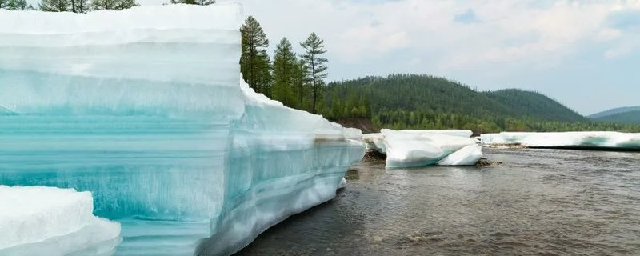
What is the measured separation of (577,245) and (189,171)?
260 inches

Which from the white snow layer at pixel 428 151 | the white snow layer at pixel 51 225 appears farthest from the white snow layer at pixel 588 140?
the white snow layer at pixel 51 225

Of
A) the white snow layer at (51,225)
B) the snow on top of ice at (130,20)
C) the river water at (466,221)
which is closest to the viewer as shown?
the white snow layer at (51,225)

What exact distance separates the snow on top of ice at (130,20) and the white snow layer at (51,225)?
210 cm

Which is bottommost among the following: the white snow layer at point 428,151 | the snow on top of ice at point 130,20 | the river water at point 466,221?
the river water at point 466,221

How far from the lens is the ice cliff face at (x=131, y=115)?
5508 mm

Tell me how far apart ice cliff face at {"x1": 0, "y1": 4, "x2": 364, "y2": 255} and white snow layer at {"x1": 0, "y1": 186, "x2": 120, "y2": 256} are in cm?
89

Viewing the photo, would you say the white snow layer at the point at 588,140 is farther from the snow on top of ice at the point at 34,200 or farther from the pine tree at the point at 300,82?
the snow on top of ice at the point at 34,200

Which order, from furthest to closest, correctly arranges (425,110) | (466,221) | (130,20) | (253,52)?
(425,110)
(253,52)
(466,221)
(130,20)

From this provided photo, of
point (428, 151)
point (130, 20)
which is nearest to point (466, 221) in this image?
point (130, 20)

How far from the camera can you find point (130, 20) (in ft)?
19.4

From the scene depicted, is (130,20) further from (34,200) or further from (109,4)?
(109,4)

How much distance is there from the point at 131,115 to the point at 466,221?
23.8ft

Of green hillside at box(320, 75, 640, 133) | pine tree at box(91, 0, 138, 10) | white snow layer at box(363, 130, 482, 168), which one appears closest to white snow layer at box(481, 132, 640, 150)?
white snow layer at box(363, 130, 482, 168)

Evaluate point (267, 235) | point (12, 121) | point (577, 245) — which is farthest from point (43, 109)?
point (577, 245)
